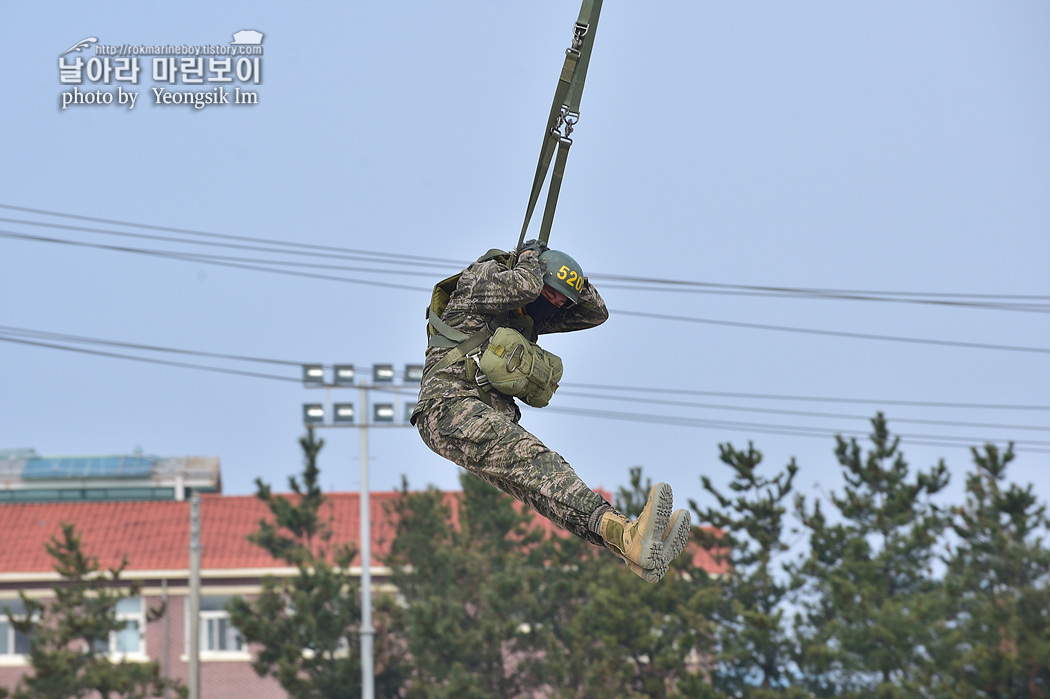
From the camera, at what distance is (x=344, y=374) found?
116 feet

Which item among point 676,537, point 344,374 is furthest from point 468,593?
point 676,537

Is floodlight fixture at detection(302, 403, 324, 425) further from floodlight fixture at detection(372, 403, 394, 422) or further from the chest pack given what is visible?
the chest pack

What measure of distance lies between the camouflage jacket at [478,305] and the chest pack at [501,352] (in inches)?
1.9

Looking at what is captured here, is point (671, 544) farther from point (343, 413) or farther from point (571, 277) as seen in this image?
point (343, 413)

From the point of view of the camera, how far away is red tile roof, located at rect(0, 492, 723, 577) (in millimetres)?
45656

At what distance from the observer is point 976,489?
31.7 m

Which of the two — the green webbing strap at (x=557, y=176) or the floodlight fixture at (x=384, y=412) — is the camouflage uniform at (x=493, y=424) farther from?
the floodlight fixture at (x=384, y=412)

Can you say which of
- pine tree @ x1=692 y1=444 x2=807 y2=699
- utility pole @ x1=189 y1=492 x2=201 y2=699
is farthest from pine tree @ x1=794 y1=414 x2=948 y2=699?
utility pole @ x1=189 y1=492 x2=201 y2=699

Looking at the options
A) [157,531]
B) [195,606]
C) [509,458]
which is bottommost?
[509,458]

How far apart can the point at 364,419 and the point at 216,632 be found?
474 inches

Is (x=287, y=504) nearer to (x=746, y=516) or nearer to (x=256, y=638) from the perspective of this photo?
(x=256, y=638)

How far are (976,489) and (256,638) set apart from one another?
764 inches

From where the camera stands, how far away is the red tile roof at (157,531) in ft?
150

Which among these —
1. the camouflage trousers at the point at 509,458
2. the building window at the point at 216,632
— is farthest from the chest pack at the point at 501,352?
the building window at the point at 216,632
